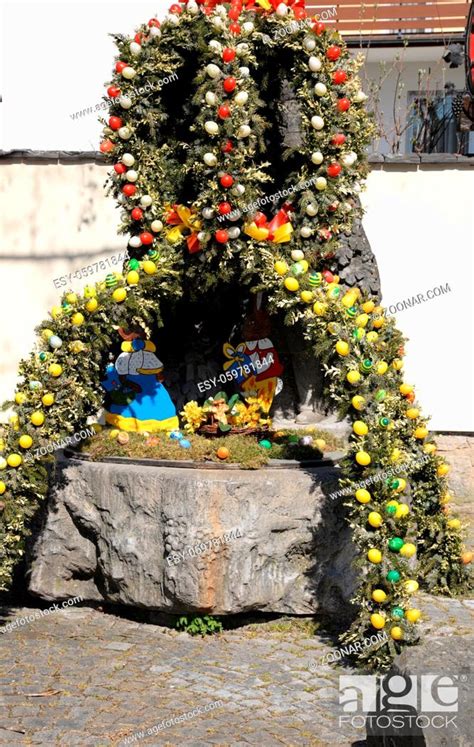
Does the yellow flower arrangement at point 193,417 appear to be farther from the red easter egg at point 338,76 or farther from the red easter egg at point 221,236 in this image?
the red easter egg at point 338,76

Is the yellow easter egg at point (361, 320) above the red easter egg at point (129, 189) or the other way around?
the other way around

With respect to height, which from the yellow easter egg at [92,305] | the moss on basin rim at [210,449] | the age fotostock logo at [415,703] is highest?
the yellow easter egg at [92,305]

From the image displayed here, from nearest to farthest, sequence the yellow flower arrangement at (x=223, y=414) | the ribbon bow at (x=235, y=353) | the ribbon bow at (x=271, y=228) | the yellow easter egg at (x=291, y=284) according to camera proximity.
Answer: the yellow easter egg at (x=291, y=284), the ribbon bow at (x=271, y=228), the yellow flower arrangement at (x=223, y=414), the ribbon bow at (x=235, y=353)

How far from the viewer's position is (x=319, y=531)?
228 inches

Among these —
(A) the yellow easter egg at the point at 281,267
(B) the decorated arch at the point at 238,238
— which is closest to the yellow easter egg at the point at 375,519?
(B) the decorated arch at the point at 238,238

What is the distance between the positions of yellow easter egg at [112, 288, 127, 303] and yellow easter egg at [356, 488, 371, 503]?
69.0 inches

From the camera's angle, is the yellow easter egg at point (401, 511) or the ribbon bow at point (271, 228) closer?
the yellow easter egg at point (401, 511)

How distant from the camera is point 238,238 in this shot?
19.2 ft

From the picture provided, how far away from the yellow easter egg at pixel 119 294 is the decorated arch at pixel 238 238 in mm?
12

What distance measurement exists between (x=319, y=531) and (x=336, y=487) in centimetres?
27

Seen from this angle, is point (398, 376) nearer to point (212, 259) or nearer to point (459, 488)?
point (212, 259)

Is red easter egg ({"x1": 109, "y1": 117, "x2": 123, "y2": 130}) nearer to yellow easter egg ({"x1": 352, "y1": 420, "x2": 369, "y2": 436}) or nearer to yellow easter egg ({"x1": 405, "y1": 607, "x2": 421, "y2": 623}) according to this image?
yellow easter egg ({"x1": 352, "y1": 420, "x2": 369, "y2": 436})

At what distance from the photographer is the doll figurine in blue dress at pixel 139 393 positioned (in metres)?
6.43

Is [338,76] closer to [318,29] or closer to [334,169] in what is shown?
[318,29]
